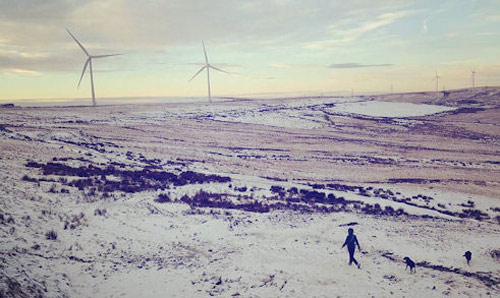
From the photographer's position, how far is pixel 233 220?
73.4 ft

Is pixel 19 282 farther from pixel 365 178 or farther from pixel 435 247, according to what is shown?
pixel 365 178

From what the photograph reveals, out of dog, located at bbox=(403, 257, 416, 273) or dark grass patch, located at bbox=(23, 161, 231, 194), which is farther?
dark grass patch, located at bbox=(23, 161, 231, 194)

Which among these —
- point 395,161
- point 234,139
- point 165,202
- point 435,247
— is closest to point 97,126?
→ point 234,139

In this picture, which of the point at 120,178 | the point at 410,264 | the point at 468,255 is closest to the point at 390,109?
the point at 120,178

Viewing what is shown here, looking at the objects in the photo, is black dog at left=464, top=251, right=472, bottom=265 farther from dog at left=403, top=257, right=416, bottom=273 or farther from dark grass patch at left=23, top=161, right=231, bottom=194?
dark grass patch at left=23, top=161, right=231, bottom=194

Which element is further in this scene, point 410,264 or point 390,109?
point 390,109

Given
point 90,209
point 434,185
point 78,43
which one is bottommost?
point 434,185

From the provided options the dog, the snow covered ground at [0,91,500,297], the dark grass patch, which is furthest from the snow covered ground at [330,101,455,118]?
the dog

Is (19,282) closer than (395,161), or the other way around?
(19,282)

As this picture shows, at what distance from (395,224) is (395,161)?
27.9m

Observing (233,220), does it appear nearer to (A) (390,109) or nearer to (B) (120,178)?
(B) (120,178)

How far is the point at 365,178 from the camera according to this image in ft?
126

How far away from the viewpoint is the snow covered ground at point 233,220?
14.8 meters

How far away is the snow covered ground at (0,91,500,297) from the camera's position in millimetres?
14820
